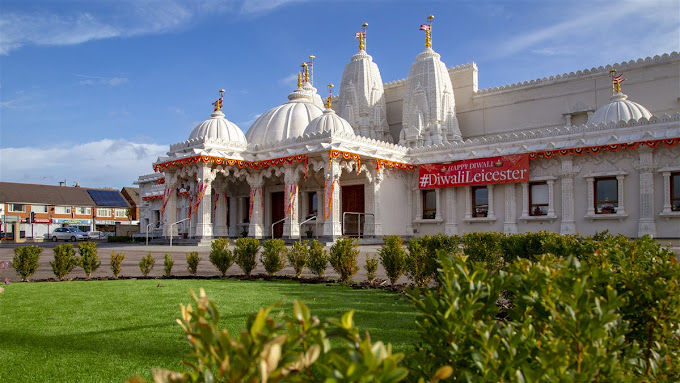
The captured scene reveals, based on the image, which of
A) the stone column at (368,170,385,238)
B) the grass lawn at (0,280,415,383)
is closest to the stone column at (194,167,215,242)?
the stone column at (368,170,385,238)

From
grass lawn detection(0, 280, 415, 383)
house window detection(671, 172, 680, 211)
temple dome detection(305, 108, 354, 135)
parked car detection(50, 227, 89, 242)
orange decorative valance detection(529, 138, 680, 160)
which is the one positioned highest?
temple dome detection(305, 108, 354, 135)

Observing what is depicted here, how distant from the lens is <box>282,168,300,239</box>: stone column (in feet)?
78.5

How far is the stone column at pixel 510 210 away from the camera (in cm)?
2322

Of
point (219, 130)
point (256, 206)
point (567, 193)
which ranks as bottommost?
point (256, 206)

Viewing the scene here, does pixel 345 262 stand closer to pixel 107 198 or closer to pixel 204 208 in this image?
pixel 204 208

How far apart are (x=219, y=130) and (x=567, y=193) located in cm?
1734

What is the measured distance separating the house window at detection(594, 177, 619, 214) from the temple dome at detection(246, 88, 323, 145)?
49.0 ft

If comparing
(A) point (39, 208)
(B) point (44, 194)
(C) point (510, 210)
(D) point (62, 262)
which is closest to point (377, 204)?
(C) point (510, 210)

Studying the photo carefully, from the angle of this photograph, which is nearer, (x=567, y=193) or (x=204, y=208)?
(x=567, y=193)

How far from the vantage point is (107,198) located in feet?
235

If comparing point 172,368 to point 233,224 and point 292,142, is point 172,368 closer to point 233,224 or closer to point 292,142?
point 292,142

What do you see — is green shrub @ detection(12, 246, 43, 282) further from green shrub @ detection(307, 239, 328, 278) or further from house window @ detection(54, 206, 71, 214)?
house window @ detection(54, 206, 71, 214)

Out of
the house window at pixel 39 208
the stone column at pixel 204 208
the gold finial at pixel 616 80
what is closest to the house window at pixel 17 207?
the house window at pixel 39 208

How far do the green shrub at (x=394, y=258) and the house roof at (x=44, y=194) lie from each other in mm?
63052
